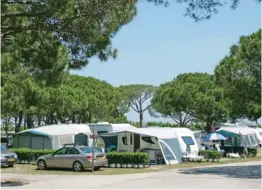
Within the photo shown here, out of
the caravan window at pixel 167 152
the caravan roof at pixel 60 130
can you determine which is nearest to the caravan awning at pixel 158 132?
the caravan window at pixel 167 152

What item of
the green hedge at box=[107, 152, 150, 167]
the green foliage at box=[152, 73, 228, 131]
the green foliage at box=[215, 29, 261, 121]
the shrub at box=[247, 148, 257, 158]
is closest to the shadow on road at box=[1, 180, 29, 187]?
the green hedge at box=[107, 152, 150, 167]

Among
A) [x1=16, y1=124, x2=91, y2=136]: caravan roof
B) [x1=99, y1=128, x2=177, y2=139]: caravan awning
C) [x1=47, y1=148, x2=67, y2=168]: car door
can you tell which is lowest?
[x1=47, y1=148, x2=67, y2=168]: car door

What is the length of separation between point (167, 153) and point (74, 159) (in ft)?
23.6

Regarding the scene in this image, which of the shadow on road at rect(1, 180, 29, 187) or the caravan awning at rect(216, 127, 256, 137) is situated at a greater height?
the caravan awning at rect(216, 127, 256, 137)

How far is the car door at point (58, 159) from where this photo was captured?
71.3ft

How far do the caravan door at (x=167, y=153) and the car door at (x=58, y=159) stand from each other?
670 cm

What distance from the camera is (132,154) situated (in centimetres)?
2339

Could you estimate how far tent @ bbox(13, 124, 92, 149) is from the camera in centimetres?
3007

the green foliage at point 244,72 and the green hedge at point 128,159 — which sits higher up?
the green foliage at point 244,72

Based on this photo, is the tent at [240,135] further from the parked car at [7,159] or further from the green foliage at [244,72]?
the parked car at [7,159]

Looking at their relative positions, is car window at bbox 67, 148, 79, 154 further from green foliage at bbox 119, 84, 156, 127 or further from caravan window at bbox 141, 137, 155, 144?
green foliage at bbox 119, 84, 156, 127

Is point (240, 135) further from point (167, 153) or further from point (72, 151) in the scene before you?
point (72, 151)

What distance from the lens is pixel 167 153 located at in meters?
26.8

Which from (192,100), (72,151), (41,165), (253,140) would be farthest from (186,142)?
(192,100)
